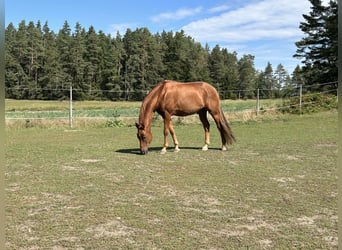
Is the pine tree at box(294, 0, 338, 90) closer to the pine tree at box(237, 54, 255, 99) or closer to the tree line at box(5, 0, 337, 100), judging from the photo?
the tree line at box(5, 0, 337, 100)

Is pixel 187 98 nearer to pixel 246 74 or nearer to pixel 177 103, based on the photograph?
pixel 177 103

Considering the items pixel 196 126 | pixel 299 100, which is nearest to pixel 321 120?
pixel 299 100

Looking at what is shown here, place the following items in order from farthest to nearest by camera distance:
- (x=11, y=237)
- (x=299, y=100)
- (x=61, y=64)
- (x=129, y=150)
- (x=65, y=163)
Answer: (x=61, y=64) < (x=299, y=100) < (x=129, y=150) < (x=65, y=163) < (x=11, y=237)

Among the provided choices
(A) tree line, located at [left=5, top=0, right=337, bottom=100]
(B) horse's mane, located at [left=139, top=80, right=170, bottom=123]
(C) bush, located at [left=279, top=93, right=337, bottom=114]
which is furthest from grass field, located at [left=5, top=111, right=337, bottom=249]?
(A) tree line, located at [left=5, top=0, right=337, bottom=100]

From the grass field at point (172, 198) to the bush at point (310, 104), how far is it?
8811mm

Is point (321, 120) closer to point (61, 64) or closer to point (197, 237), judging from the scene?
point (197, 237)

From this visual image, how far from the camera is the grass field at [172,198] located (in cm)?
300

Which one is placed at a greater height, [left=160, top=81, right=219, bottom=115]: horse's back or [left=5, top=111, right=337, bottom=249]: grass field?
[left=160, top=81, right=219, bottom=115]: horse's back

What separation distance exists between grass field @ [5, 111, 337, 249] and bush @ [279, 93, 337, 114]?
28.9ft

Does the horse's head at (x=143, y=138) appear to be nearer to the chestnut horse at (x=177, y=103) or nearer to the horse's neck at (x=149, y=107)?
the chestnut horse at (x=177, y=103)

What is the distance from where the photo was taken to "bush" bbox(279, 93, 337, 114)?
16.4m

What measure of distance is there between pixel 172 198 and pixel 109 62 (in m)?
49.5

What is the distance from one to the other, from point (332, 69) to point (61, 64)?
36.1 m

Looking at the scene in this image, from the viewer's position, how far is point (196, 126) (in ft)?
43.1
